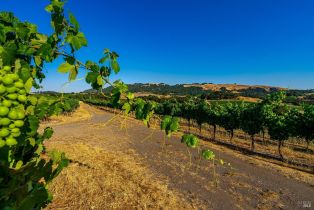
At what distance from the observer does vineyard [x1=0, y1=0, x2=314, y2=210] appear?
6.45ft

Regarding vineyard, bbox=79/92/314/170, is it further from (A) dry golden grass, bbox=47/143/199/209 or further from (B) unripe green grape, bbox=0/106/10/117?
(B) unripe green grape, bbox=0/106/10/117

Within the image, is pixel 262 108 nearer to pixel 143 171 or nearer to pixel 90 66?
pixel 143 171

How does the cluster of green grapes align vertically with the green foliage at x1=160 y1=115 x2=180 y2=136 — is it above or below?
above

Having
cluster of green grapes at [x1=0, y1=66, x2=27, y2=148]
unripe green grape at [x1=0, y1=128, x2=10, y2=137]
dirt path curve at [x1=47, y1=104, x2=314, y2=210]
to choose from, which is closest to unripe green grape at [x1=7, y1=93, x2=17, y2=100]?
cluster of green grapes at [x1=0, y1=66, x2=27, y2=148]

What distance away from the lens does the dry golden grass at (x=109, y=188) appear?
1155 cm

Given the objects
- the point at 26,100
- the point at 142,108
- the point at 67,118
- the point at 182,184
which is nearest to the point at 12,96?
the point at 26,100

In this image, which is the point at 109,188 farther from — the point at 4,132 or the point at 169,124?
the point at 4,132

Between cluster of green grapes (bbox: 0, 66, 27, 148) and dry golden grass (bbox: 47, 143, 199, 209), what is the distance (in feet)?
33.5

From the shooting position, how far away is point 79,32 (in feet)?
8.09

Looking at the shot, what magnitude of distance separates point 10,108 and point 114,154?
19923 mm

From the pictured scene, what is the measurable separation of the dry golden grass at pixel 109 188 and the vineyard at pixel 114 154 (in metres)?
0.04

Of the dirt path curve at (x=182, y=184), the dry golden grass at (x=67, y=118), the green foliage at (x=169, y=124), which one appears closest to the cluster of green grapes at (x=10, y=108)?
the green foliage at (x=169, y=124)

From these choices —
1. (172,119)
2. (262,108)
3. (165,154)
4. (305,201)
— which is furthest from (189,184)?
(262,108)

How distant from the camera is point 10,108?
4.04 ft
